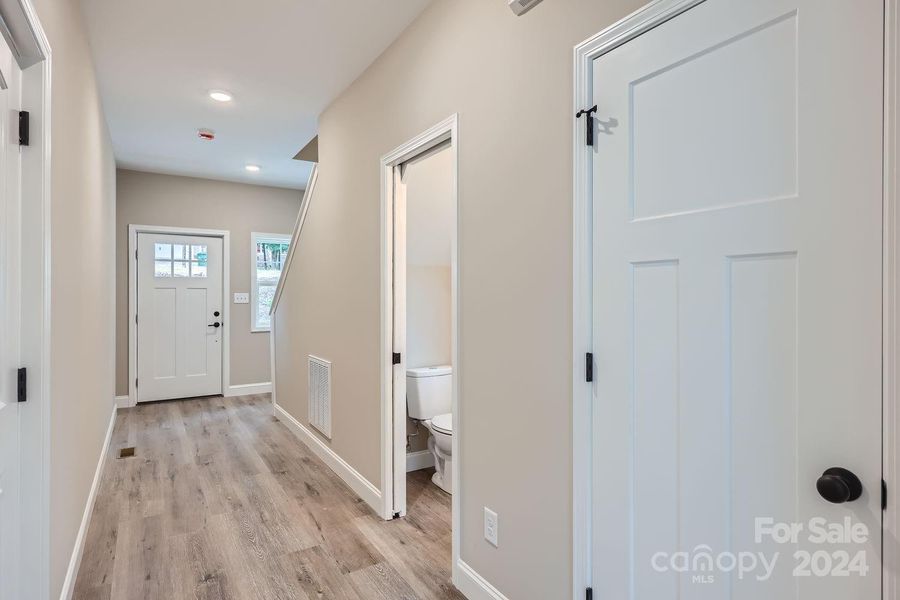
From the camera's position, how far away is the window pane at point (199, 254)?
5672 millimetres

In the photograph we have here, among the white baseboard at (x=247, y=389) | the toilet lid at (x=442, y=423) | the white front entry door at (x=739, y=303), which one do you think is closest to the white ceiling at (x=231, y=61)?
the white front entry door at (x=739, y=303)

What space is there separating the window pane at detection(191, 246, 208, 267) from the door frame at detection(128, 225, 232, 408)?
165 mm

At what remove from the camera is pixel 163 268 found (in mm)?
5492

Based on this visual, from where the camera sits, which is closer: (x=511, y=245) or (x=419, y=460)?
(x=511, y=245)

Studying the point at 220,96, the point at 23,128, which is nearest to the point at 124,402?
the point at 220,96

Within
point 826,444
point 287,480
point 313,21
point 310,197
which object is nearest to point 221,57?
point 313,21

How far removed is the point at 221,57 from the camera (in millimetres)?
2779

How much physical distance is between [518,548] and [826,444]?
109cm

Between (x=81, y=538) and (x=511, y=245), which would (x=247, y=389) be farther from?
(x=511, y=245)

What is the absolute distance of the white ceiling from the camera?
7.62ft

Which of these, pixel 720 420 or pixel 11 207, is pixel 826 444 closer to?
pixel 720 420

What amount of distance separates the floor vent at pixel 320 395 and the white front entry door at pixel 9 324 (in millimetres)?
2073

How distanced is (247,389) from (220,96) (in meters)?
3.77

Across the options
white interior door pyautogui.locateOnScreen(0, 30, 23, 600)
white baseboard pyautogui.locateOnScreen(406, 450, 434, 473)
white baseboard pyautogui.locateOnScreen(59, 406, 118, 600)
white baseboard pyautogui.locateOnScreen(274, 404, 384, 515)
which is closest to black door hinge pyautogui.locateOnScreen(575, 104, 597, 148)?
white interior door pyautogui.locateOnScreen(0, 30, 23, 600)
